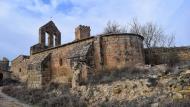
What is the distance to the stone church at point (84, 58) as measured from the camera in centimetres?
2019

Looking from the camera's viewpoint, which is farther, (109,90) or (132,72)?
(132,72)

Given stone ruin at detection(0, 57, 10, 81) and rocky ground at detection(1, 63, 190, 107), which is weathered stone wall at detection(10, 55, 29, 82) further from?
rocky ground at detection(1, 63, 190, 107)

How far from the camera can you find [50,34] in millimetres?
30219

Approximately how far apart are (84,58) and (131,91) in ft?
18.3

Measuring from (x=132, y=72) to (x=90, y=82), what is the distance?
269cm

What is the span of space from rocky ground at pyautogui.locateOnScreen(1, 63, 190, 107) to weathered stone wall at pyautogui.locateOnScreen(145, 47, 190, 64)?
3.27m

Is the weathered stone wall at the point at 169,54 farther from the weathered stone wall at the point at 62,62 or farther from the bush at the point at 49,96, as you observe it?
the bush at the point at 49,96

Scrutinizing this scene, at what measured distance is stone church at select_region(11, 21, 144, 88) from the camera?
20188mm

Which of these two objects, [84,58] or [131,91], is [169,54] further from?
[131,91]

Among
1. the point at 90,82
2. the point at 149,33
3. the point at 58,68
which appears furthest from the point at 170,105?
the point at 149,33

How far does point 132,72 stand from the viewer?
18.3m

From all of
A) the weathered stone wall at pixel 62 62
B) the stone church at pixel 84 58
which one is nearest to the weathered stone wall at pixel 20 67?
the stone church at pixel 84 58

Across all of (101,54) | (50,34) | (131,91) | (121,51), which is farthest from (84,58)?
(50,34)

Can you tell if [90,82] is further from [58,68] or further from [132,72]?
[58,68]
